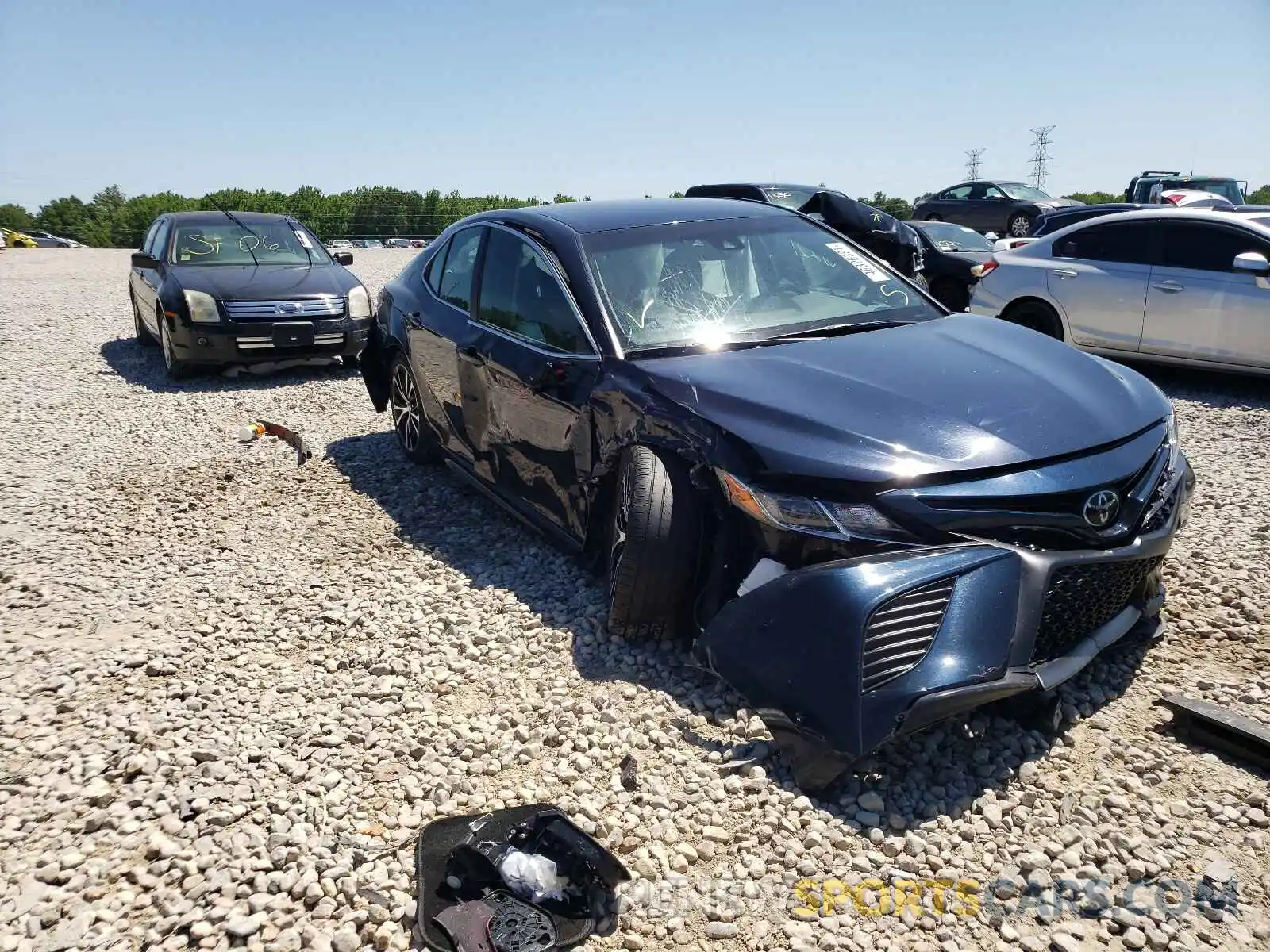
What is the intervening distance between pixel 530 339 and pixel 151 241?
28.7ft

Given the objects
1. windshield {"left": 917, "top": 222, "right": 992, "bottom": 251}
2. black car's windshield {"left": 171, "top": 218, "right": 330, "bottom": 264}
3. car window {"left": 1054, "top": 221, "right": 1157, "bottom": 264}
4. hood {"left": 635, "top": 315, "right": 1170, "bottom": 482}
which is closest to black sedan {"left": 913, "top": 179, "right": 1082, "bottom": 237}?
windshield {"left": 917, "top": 222, "right": 992, "bottom": 251}

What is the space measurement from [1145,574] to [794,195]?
9943mm

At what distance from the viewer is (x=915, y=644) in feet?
8.70

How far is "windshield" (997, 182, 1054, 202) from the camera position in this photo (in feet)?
71.5

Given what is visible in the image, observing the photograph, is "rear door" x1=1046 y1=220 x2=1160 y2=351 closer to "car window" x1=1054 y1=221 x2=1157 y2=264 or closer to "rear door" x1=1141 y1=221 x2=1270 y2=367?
"car window" x1=1054 y1=221 x2=1157 y2=264

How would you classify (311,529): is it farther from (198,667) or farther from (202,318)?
(202,318)

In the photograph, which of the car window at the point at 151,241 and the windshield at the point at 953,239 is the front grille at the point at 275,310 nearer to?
the car window at the point at 151,241

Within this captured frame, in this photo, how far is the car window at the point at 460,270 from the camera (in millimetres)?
5211

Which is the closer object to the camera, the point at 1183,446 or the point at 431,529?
the point at 431,529

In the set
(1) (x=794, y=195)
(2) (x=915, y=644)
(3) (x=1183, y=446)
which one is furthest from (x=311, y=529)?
(1) (x=794, y=195)

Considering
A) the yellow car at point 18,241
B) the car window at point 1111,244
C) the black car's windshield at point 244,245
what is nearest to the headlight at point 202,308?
the black car's windshield at point 244,245

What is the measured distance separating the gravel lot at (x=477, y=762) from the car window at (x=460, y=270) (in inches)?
50.1

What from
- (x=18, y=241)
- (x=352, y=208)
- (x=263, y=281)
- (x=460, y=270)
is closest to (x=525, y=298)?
(x=460, y=270)

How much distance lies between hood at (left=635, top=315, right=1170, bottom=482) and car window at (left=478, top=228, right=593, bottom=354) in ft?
1.88
